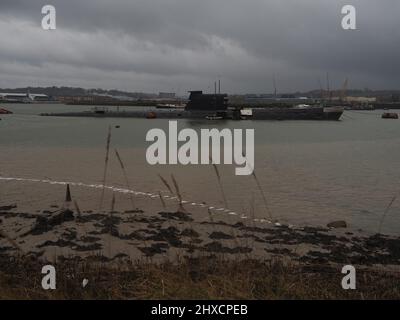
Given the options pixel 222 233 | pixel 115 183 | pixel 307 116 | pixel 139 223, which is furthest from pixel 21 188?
pixel 307 116

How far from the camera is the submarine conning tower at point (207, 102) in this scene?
10488 cm

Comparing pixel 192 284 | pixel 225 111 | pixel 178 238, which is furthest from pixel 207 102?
pixel 192 284

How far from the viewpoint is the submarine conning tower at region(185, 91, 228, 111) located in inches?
4129

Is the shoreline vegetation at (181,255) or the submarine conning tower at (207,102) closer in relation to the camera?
the shoreline vegetation at (181,255)

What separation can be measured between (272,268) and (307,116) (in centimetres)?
10652

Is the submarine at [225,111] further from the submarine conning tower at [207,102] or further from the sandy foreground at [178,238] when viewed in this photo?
the sandy foreground at [178,238]

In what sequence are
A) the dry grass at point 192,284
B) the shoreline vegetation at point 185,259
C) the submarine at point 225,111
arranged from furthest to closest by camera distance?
the submarine at point 225,111, the shoreline vegetation at point 185,259, the dry grass at point 192,284

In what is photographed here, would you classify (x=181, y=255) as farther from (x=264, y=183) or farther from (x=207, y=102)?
(x=207, y=102)

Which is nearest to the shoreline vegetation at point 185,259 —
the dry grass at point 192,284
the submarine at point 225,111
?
the dry grass at point 192,284

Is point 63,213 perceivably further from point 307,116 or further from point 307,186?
point 307,116

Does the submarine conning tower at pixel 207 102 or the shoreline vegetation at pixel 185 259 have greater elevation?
the submarine conning tower at pixel 207 102
